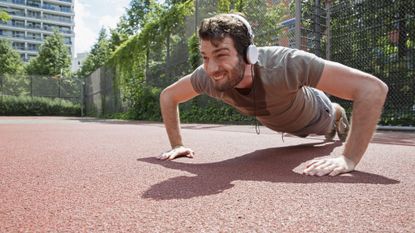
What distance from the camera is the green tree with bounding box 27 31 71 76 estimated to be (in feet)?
121

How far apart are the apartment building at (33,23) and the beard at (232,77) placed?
75448 mm

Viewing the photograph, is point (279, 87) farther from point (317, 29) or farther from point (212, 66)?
point (317, 29)

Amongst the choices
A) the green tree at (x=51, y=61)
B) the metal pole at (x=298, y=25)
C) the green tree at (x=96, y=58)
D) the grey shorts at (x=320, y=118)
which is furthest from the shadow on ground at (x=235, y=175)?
the green tree at (x=51, y=61)

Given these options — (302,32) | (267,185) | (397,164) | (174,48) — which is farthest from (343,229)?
(174,48)

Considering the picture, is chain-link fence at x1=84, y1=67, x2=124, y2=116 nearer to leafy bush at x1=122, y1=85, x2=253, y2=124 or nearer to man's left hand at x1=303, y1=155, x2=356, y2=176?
leafy bush at x1=122, y1=85, x2=253, y2=124

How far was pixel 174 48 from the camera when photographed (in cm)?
1305

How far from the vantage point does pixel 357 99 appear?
189cm

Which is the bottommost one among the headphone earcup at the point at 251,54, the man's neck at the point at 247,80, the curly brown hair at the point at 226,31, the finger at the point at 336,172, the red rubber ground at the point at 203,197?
the red rubber ground at the point at 203,197

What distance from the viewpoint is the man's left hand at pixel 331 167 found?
5.97 ft

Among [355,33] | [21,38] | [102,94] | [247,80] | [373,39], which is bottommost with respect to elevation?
[247,80]

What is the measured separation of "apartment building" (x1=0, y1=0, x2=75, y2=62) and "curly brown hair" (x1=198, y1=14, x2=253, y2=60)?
248 ft

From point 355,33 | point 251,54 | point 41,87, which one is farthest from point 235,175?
point 41,87

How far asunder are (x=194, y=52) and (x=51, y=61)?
30593 mm

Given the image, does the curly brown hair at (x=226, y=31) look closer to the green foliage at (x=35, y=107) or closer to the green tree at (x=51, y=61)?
the green foliage at (x=35, y=107)
